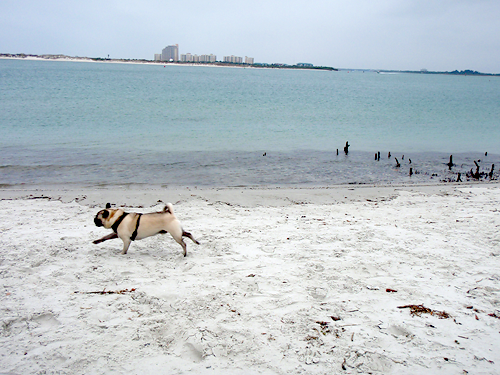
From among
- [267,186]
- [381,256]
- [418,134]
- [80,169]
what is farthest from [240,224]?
[418,134]

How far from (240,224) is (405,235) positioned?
3.36 metres

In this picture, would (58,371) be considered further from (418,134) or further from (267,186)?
(418,134)

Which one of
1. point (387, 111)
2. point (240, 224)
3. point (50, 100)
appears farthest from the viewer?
point (387, 111)

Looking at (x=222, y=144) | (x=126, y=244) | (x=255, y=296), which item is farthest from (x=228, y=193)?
(x=222, y=144)

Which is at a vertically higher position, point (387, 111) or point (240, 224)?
point (387, 111)

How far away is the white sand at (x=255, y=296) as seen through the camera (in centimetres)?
332

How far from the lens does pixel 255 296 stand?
4.42 meters

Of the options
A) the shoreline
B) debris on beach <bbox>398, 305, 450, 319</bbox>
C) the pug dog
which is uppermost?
the pug dog

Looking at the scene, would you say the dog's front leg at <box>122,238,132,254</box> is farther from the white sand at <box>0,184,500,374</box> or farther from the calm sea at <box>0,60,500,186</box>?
the calm sea at <box>0,60,500,186</box>

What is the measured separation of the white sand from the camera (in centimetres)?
332

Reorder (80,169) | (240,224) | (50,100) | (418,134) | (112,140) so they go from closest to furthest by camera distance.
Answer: (240,224) → (80,169) → (112,140) → (418,134) → (50,100)

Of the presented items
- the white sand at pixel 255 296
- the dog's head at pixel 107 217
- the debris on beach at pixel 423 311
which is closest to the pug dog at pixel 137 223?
the dog's head at pixel 107 217

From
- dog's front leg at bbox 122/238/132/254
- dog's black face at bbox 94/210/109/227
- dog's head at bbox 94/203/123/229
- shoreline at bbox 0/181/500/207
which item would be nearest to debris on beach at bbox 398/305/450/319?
dog's front leg at bbox 122/238/132/254

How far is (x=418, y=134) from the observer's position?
2558 cm
